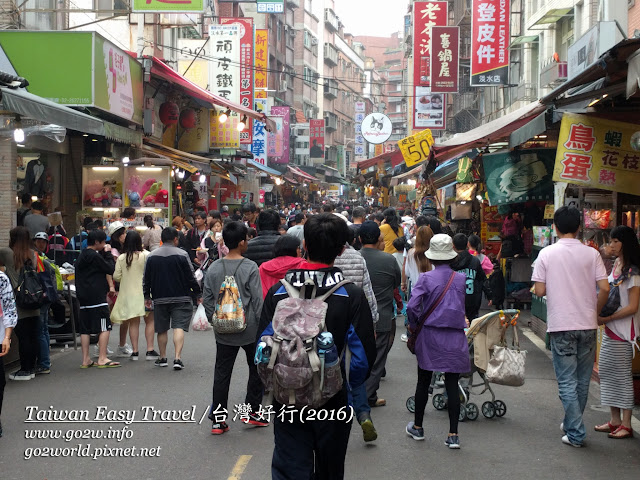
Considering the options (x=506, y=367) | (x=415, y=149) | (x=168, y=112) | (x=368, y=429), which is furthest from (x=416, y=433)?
(x=168, y=112)

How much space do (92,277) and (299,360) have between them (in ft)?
20.3

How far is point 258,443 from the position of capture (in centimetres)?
647

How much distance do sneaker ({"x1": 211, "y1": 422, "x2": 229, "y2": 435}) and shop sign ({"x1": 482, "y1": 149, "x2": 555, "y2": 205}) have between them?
23.4ft

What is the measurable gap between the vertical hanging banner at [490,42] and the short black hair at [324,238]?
2016 centimetres

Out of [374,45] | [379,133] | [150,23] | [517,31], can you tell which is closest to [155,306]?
[150,23]

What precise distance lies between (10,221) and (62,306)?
2.50 meters

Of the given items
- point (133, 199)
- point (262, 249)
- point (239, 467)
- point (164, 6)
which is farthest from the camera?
point (164, 6)

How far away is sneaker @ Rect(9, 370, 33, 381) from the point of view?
881 cm

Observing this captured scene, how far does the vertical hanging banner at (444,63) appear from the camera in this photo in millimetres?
27953

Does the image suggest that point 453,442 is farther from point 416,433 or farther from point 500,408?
point 500,408

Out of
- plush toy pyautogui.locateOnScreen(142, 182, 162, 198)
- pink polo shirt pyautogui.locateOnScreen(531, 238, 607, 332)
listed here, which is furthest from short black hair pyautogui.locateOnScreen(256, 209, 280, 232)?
plush toy pyautogui.locateOnScreen(142, 182, 162, 198)

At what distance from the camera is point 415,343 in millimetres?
6422

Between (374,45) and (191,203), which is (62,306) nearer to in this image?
(191,203)

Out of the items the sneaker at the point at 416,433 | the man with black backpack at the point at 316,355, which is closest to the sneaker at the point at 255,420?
the sneaker at the point at 416,433
